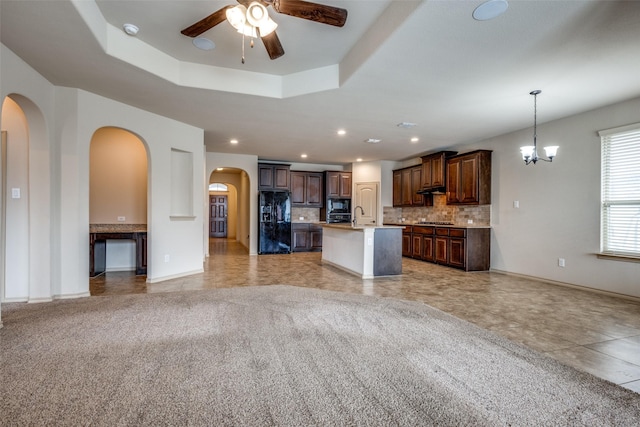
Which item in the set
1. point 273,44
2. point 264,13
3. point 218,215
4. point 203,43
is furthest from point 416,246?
point 218,215

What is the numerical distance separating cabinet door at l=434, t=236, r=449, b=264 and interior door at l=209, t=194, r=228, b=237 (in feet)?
33.6

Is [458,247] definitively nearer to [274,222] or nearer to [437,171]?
[437,171]

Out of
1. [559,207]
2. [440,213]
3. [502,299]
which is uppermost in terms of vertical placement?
[559,207]

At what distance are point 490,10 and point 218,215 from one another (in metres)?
13.5

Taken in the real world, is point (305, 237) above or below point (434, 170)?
below

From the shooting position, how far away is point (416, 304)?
151 inches

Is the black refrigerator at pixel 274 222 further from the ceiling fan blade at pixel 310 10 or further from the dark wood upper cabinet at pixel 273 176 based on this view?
the ceiling fan blade at pixel 310 10

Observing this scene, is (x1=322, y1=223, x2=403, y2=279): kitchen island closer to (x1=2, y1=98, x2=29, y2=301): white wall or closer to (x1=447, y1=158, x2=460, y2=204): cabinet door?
(x1=447, y1=158, x2=460, y2=204): cabinet door

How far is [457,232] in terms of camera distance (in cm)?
636

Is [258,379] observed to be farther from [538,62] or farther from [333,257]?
[333,257]

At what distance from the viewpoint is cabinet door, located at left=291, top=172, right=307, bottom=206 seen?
9238 millimetres

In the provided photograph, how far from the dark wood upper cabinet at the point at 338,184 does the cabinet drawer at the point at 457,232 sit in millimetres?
3746

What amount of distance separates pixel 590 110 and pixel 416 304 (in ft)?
12.9

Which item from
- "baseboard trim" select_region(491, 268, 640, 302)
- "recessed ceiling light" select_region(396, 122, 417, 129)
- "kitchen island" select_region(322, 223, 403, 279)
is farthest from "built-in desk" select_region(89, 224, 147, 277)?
"baseboard trim" select_region(491, 268, 640, 302)
